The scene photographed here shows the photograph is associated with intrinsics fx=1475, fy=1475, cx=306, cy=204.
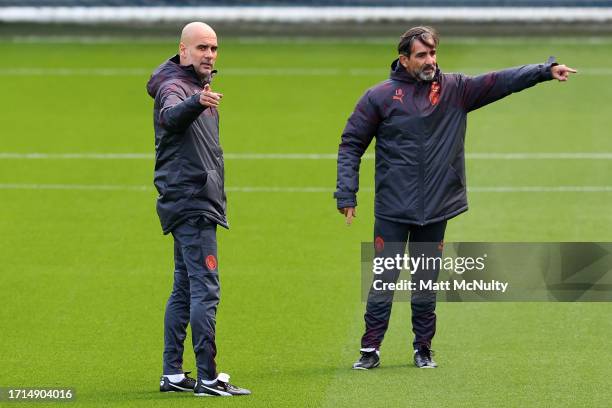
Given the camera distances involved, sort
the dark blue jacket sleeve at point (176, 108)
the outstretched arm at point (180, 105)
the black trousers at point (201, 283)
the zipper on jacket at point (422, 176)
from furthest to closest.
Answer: the zipper on jacket at point (422, 176), the black trousers at point (201, 283), the dark blue jacket sleeve at point (176, 108), the outstretched arm at point (180, 105)

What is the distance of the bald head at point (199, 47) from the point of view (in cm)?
871

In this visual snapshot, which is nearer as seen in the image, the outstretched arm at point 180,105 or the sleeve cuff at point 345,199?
the outstretched arm at point 180,105

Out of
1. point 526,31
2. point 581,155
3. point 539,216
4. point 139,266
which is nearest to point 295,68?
point 526,31

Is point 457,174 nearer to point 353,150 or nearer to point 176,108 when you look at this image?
point 353,150

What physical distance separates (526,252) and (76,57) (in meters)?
13.9

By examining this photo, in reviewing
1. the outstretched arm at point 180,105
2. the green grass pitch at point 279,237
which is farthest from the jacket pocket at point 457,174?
the outstretched arm at point 180,105

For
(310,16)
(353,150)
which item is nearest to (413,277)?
(353,150)

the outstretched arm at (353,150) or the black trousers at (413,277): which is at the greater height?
the outstretched arm at (353,150)

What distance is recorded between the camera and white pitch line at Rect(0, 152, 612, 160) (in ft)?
56.2

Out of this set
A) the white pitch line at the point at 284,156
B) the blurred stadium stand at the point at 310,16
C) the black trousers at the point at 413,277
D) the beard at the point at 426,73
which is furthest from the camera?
the blurred stadium stand at the point at 310,16

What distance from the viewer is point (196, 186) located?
8.77m

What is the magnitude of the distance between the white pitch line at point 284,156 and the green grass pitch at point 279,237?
18 centimetres

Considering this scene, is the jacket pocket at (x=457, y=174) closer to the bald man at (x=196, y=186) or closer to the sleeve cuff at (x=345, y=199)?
the sleeve cuff at (x=345, y=199)

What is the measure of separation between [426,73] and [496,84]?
473 millimetres
